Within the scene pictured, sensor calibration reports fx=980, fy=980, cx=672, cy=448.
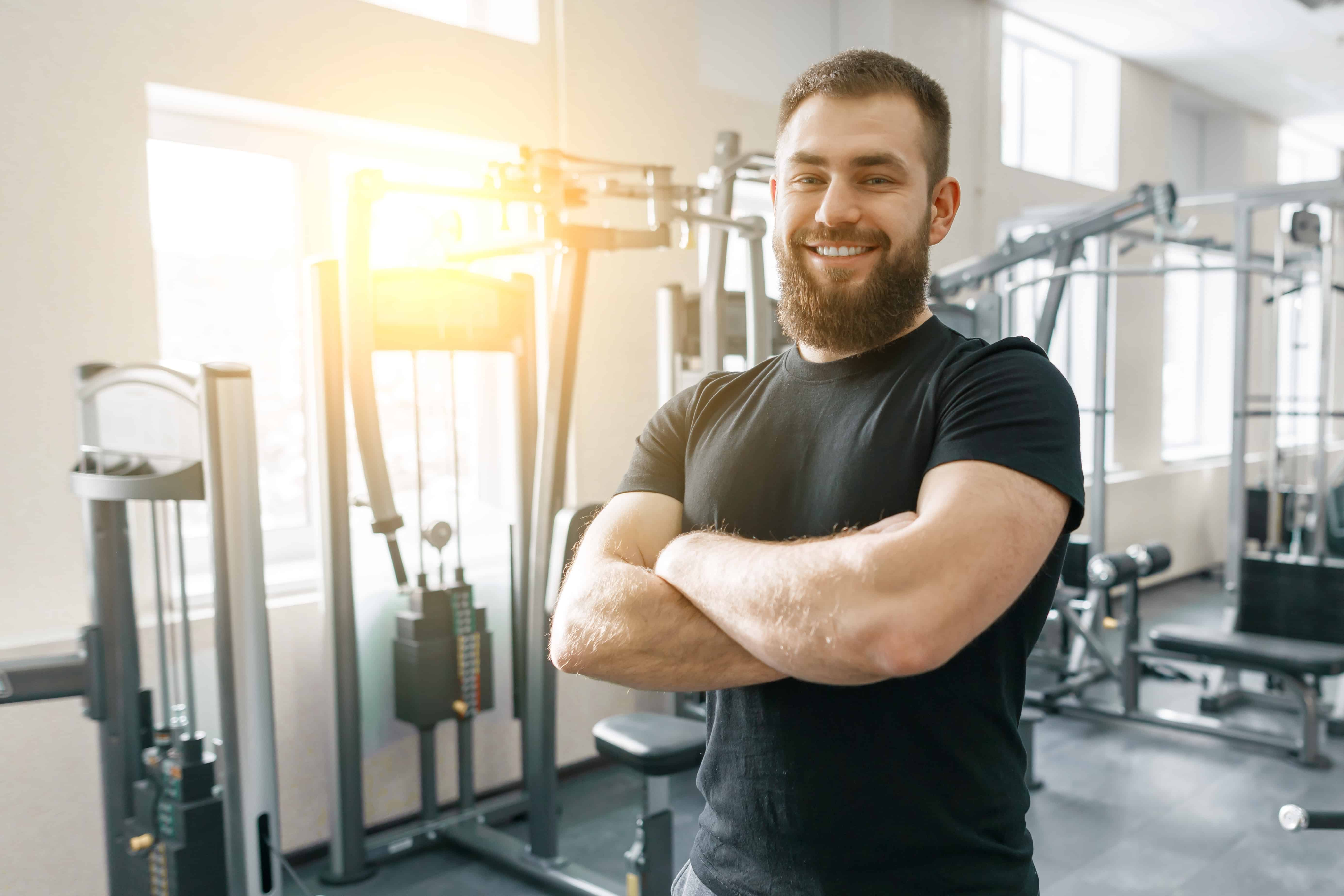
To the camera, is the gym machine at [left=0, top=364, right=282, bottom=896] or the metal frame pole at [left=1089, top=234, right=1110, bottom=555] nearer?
the gym machine at [left=0, top=364, right=282, bottom=896]

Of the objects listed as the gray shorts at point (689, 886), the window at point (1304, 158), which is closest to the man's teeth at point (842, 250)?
the gray shorts at point (689, 886)

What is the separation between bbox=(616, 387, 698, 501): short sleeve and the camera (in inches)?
48.8

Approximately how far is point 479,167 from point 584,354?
71cm

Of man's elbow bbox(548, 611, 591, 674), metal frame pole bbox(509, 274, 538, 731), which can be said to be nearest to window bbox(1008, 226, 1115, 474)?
metal frame pole bbox(509, 274, 538, 731)

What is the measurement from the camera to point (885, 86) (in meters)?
1.05

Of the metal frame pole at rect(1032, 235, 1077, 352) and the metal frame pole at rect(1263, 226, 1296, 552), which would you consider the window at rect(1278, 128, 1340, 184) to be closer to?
the metal frame pole at rect(1263, 226, 1296, 552)

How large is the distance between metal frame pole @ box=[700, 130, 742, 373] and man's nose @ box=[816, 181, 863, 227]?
1.87 meters

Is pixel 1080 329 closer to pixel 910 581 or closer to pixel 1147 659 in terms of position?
pixel 1147 659

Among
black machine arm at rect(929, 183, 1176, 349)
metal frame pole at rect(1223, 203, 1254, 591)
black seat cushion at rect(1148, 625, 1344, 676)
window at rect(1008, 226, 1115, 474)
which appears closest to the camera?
black seat cushion at rect(1148, 625, 1344, 676)

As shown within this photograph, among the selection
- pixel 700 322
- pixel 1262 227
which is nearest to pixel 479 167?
pixel 700 322

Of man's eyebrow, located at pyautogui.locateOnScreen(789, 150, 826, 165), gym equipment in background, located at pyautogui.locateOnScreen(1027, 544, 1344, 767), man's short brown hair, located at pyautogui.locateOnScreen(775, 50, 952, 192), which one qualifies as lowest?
gym equipment in background, located at pyautogui.locateOnScreen(1027, 544, 1344, 767)

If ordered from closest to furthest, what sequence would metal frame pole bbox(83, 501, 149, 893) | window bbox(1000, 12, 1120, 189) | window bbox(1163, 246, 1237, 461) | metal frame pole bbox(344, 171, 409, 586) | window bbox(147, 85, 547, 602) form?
1. metal frame pole bbox(83, 501, 149, 893)
2. metal frame pole bbox(344, 171, 409, 586)
3. window bbox(147, 85, 547, 602)
4. window bbox(1000, 12, 1120, 189)
5. window bbox(1163, 246, 1237, 461)

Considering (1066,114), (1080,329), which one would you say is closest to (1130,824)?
(1080,329)

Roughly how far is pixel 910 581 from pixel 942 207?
1.53ft
